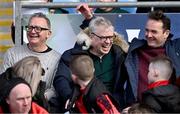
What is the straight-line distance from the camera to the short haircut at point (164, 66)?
5887 mm

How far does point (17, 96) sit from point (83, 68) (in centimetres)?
75

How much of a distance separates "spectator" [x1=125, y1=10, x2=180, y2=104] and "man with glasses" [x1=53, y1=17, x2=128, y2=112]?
0.14 m

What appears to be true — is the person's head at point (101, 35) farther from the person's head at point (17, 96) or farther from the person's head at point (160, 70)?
the person's head at point (17, 96)

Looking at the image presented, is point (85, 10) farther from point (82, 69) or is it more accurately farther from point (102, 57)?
point (82, 69)

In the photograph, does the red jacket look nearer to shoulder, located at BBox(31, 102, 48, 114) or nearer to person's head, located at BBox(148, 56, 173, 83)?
shoulder, located at BBox(31, 102, 48, 114)

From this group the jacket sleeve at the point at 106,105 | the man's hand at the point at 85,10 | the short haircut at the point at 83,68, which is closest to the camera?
the jacket sleeve at the point at 106,105

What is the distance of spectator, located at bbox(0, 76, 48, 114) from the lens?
18.2 ft

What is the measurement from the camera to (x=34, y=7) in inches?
274

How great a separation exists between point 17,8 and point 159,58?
1.82 meters

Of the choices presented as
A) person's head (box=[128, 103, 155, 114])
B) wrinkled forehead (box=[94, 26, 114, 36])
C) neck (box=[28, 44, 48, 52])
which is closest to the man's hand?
wrinkled forehead (box=[94, 26, 114, 36])

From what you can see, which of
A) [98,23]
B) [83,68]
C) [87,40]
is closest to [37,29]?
[87,40]

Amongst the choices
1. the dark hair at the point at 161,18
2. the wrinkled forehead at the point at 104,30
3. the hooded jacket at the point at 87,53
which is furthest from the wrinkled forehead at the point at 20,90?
the dark hair at the point at 161,18

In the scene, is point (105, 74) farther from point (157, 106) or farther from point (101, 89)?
point (157, 106)

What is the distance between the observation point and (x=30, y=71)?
6074mm
